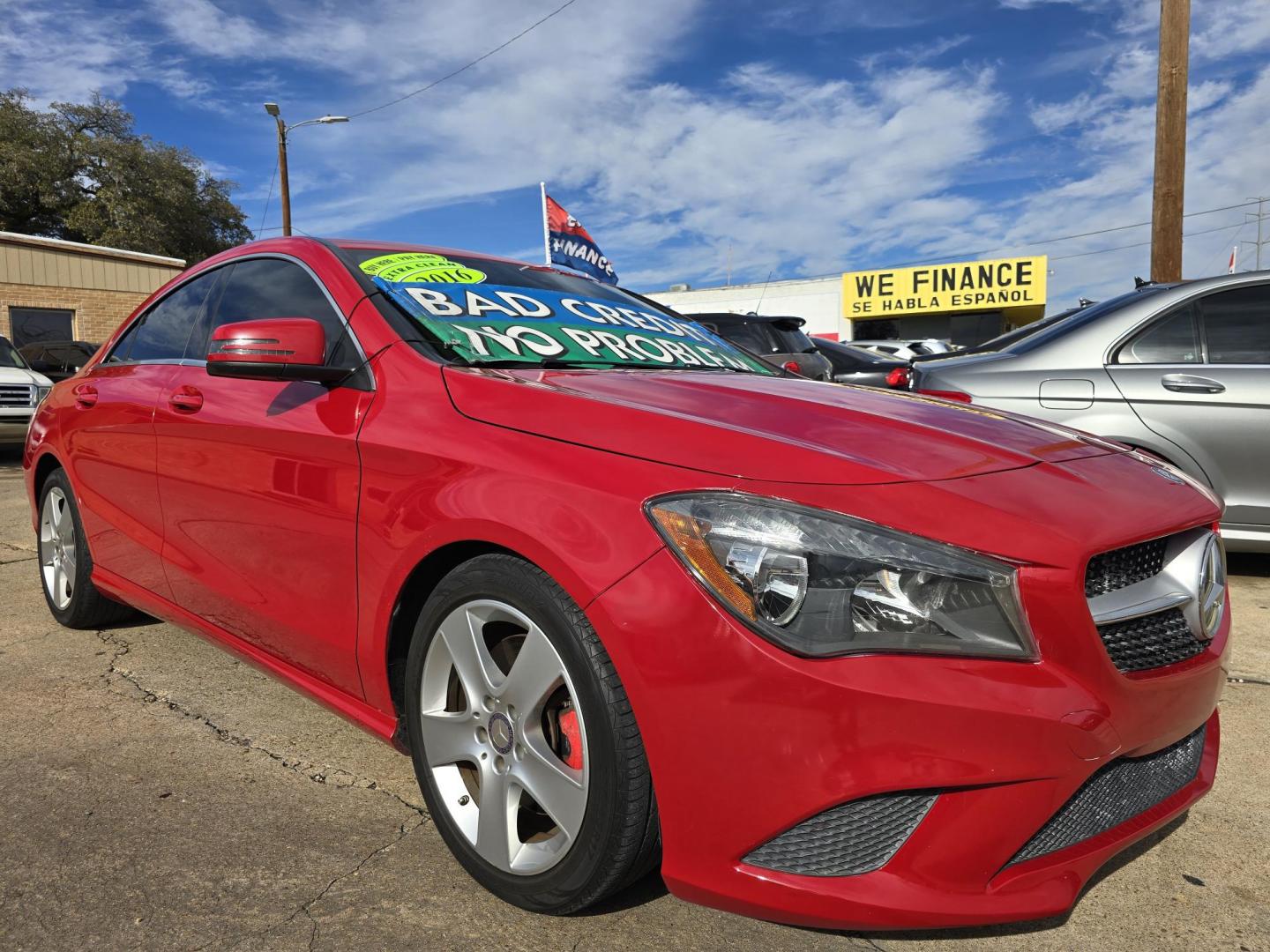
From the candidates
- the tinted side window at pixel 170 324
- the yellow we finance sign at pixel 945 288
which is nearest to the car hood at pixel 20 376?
the tinted side window at pixel 170 324

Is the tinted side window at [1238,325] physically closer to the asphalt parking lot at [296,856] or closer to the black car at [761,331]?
the asphalt parking lot at [296,856]

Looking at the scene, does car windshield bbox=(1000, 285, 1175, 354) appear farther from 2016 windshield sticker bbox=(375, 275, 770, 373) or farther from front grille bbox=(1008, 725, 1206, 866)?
front grille bbox=(1008, 725, 1206, 866)

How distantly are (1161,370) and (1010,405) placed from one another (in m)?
0.67

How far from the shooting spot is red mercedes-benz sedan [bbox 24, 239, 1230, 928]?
1471 millimetres

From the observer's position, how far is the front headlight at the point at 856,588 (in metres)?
1.47

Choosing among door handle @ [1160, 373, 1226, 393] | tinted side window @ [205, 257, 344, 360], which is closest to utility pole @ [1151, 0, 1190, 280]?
door handle @ [1160, 373, 1226, 393]

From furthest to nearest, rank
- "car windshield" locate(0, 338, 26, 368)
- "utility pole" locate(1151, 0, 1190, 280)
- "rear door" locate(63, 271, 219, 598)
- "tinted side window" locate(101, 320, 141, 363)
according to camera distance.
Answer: "car windshield" locate(0, 338, 26, 368)
"utility pole" locate(1151, 0, 1190, 280)
"tinted side window" locate(101, 320, 141, 363)
"rear door" locate(63, 271, 219, 598)

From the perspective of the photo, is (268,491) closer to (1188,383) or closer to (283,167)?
(1188,383)

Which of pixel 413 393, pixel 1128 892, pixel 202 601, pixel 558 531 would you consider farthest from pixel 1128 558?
pixel 202 601

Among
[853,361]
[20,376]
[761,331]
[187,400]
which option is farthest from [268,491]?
[20,376]

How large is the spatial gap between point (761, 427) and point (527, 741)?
76 centimetres

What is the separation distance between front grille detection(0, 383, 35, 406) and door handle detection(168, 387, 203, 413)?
9.02m

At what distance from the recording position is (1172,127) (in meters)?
8.60

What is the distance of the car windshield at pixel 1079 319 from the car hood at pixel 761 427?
8.55 feet
